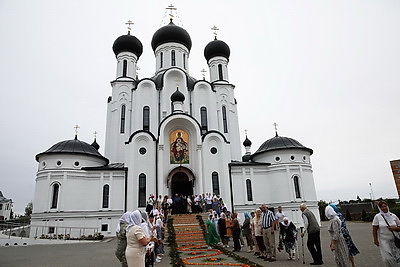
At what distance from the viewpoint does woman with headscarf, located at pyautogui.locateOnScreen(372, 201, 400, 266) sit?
560 cm

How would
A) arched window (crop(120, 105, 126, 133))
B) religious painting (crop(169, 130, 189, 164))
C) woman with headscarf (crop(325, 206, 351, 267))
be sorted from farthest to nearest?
1. arched window (crop(120, 105, 126, 133))
2. religious painting (crop(169, 130, 189, 164))
3. woman with headscarf (crop(325, 206, 351, 267))

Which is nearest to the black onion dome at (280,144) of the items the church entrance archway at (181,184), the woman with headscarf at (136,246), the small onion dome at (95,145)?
the church entrance archway at (181,184)

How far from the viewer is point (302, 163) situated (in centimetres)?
2372

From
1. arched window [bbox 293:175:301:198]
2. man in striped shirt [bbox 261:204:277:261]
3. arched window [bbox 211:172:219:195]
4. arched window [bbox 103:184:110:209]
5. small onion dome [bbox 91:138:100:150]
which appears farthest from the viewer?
small onion dome [bbox 91:138:100:150]

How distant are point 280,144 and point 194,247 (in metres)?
14.9

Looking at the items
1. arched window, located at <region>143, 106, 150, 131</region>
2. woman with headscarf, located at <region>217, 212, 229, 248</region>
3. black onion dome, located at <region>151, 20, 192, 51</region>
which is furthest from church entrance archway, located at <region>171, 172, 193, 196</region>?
black onion dome, located at <region>151, 20, 192, 51</region>

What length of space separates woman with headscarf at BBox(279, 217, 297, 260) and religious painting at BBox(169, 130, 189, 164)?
14.0 m

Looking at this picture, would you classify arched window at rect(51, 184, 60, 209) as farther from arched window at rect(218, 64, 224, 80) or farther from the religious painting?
arched window at rect(218, 64, 224, 80)

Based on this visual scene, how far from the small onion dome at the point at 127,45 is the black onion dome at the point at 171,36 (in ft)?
7.85

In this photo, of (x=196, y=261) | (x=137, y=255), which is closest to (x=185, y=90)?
(x=196, y=261)

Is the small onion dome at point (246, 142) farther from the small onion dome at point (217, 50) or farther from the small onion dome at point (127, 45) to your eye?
the small onion dome at point (127, 45)

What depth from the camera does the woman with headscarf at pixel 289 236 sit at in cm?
884

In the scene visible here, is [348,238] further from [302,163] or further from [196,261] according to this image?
[302,163]

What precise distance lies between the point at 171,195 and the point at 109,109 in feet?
36.0
